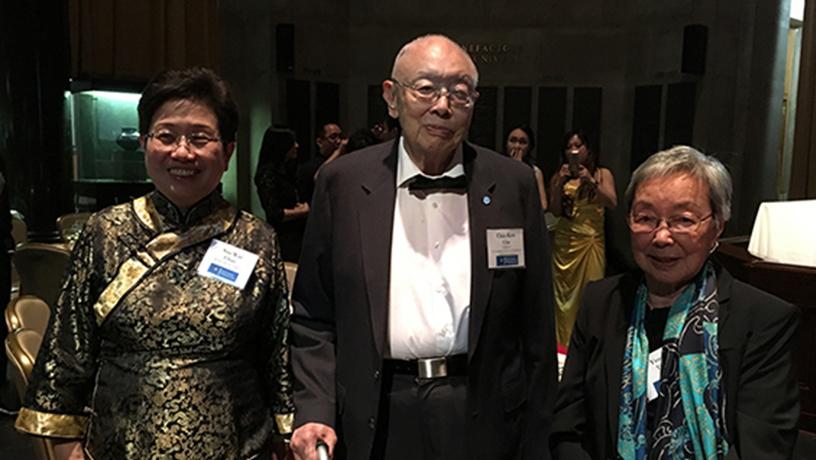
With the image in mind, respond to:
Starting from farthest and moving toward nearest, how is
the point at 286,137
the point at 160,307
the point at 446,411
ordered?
the point at 286,137 → the point at 446,411 → the point at 160,307

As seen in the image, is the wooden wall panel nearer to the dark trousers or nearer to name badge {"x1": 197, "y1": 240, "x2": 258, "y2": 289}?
name badge {"x1": 197, "y1": 240, "x2": 258, "y2": 289}

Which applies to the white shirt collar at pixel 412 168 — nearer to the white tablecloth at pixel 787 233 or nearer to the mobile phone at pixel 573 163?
the white tablecloth at pixel 787 233

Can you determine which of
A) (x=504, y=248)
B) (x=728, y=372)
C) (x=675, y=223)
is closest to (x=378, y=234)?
(x=504, y=248)

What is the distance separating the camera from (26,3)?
4.94 meters

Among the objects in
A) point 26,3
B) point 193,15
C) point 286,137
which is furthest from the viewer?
point 193,15

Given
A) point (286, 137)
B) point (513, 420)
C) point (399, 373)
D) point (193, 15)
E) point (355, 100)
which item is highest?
point (193, 15)

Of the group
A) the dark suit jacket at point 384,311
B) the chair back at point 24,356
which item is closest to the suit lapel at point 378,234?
the dark suit jacket at point 384,311

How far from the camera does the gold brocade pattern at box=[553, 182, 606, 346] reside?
4.91 m

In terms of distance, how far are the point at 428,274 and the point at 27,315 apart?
1.41 metres

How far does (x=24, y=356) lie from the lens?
1916mm

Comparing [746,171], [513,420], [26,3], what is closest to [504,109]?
[746,171]

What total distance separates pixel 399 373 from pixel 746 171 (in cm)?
855

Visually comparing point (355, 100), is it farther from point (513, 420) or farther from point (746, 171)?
point (513, 420)

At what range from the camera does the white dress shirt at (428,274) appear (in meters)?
1.64
